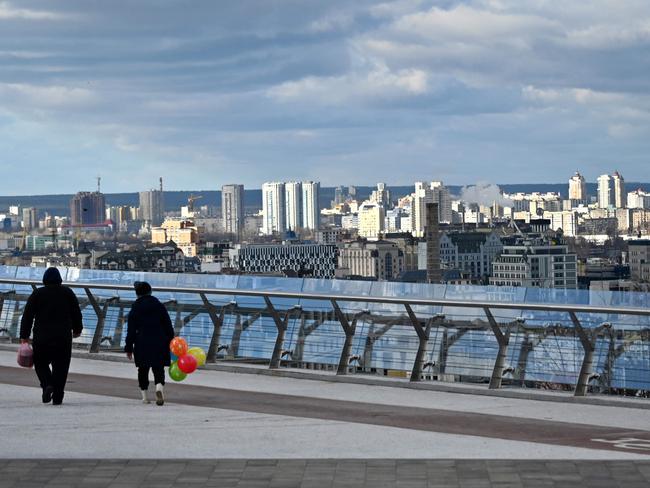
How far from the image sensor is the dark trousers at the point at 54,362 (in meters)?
15.7

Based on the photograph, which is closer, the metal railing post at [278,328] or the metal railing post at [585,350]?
the metal railing post at [585,350]

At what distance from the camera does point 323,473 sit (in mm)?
11328

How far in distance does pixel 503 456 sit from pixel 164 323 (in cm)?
487

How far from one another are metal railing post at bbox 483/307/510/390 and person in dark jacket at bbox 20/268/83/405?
14.5 feet

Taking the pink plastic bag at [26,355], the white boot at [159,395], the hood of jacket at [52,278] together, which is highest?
the hood of jacket at [52,278]

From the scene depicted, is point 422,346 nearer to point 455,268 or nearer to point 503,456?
point 503,456

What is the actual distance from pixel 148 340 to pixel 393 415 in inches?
104

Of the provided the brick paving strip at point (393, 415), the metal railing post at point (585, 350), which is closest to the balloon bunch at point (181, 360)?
the brick paving strip at point (393, 415)

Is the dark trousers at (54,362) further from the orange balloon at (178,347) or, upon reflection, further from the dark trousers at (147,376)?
the orange balloon at (178,347)

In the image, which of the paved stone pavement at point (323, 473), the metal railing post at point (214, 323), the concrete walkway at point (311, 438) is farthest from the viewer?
the metal railing post at point (214, 323)

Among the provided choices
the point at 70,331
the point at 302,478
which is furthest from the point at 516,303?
the point at 302,478

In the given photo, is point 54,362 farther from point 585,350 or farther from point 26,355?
point 585,350

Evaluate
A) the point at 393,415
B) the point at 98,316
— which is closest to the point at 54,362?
the point at 393,415

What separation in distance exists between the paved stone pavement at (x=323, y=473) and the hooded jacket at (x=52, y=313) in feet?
13.6
